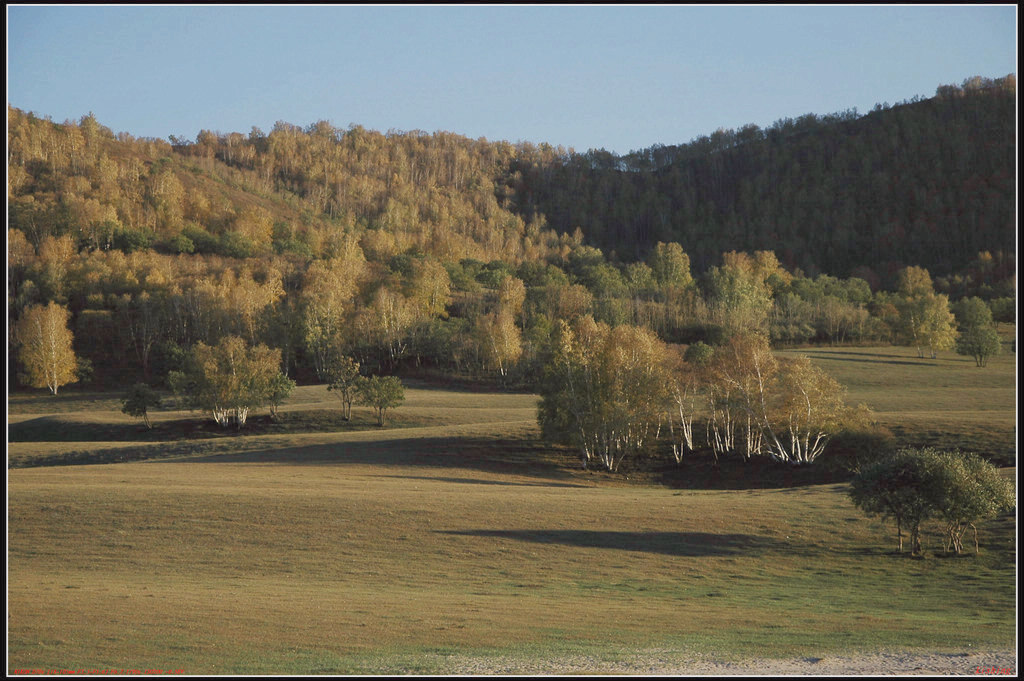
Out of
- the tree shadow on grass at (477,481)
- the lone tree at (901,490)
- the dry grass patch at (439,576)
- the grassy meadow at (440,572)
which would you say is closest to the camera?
the grassy meadow at (440,572)

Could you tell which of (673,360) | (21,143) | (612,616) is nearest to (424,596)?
(612,616)

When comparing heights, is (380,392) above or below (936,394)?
→ above

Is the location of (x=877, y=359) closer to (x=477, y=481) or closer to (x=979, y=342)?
(x=979, y=342)

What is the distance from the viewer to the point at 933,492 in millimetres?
24984

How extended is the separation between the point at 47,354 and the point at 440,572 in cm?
8276

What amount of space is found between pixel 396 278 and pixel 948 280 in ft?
394

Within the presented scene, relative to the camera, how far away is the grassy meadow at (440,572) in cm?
1517

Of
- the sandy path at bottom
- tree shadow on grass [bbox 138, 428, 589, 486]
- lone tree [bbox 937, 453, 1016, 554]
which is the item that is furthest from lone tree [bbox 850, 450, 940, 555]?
tree shadow on grass [bbox 138, 428, 589, 486]

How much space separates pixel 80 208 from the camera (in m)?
149

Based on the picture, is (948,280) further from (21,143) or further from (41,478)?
(21,143)

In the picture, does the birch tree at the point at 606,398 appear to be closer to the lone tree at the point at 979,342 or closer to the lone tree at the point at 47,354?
the lone tree at the point at 979,342

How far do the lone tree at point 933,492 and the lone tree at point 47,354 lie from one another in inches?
3452

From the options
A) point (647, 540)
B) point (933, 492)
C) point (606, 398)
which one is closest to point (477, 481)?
point (606, 398)

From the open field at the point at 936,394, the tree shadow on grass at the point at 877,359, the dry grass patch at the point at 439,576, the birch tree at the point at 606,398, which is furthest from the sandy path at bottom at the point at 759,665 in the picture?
the tree shadow on grass at the point at 877,359
